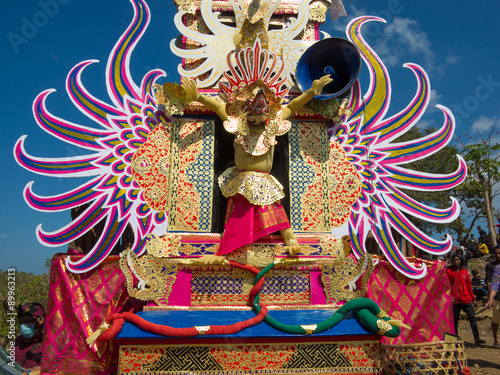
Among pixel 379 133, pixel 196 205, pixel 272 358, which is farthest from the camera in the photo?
pixel 379 133

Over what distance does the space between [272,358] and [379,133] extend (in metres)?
3.53

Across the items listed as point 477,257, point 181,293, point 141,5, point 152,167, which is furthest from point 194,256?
point 477,257

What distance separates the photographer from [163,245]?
15.9ft

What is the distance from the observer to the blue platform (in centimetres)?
391

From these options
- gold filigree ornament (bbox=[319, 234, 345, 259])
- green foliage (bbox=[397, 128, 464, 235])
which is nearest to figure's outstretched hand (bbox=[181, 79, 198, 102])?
gold filigree ornament (bbox=[319, 234, 345, 259])

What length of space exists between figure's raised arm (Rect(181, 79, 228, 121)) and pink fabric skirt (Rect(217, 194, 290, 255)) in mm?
1224

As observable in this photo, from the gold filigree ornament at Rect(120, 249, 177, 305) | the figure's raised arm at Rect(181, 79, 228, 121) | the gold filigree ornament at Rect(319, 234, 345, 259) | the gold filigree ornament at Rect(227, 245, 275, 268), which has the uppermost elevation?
the figure's raised arm at Rect(181, 79, 228, 121)

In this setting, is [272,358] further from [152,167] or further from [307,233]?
[152,167]

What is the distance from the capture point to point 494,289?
6.37 m

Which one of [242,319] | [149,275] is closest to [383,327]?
[242,319]

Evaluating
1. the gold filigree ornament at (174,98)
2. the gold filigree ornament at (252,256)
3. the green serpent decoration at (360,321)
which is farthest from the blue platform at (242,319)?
the gold filigree ornament at (174,98)

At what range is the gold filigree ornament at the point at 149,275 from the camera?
178 inches

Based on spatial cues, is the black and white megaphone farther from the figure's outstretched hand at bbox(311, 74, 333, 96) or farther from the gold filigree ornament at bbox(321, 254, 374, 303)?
the gold filigree ornament at bbox(321, 254, 374, 303)

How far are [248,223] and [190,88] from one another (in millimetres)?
1966
